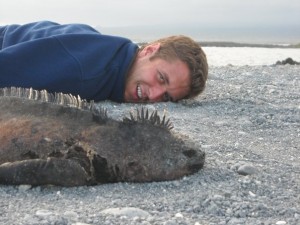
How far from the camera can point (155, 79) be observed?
7.00 metres

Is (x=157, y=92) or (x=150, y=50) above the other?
(x=150, y=50)

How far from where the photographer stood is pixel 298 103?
31.0 ft

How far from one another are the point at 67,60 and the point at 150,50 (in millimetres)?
1111

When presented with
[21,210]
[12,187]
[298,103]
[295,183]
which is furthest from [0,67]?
[298,103]

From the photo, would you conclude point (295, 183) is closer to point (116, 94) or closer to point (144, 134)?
point (144, 134)

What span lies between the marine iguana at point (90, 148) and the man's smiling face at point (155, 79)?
2.09 meters

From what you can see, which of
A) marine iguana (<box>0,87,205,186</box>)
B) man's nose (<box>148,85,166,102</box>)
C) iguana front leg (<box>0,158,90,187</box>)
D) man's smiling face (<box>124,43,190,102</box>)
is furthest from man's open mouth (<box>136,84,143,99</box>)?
iguana front leg (<box>0,158,90,187</box>)

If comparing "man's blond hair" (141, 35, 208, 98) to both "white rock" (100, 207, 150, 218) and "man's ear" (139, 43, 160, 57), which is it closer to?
"man's ear" (139, 43, 160, 57)

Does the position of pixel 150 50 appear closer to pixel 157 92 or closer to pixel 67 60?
pixel 157 92

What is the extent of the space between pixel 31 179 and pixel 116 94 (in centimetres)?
323

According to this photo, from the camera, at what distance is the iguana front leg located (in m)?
4.43

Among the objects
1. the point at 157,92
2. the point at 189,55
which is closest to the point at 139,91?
the point at 157,92

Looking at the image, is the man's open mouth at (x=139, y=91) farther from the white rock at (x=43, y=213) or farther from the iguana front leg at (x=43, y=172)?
the white rock at (x=43, y=213)

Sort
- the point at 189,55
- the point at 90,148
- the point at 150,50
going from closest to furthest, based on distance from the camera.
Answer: the point at 90,148
the point at 189,55
the point at 150,50
